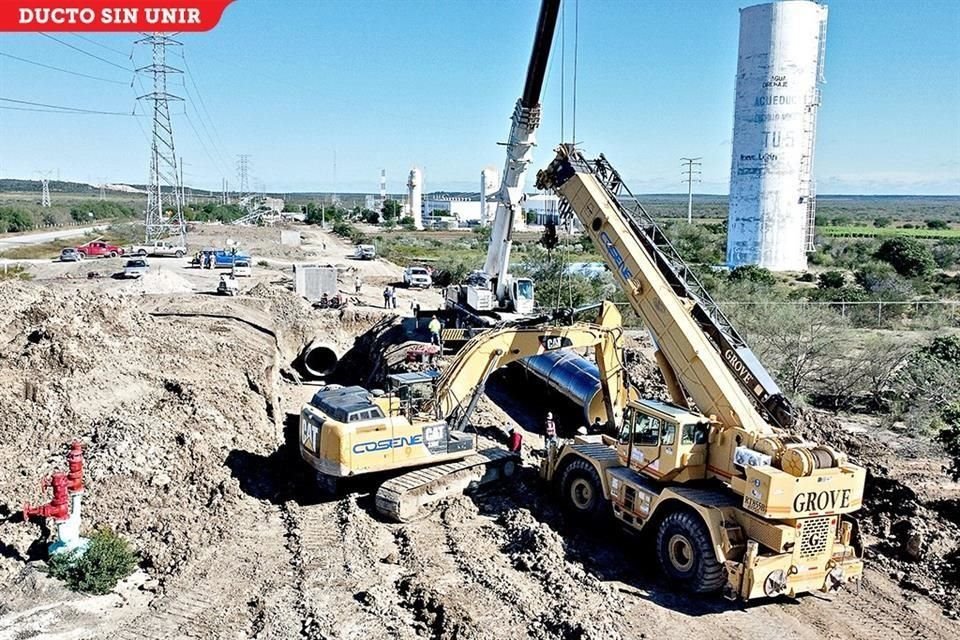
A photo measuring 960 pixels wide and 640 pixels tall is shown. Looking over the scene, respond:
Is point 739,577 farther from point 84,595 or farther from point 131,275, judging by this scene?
point 131,275

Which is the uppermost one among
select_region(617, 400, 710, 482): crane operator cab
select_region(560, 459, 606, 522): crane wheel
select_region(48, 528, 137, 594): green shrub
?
select_region(617, 400, 710, 482): crane operator cab

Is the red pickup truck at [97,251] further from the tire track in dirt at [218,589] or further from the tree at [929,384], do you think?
the tree at [929,384]

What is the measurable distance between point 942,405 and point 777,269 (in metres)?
28.8

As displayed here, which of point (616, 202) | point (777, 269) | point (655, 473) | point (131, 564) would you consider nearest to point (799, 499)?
point (655, 473)

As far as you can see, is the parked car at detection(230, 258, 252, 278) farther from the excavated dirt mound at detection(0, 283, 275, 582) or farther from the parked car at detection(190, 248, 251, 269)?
the excavated dirt mound at detection(0, 283, 275, 582)

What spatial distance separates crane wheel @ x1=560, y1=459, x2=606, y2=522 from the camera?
12836 millimetres

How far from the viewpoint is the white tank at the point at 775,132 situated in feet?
144

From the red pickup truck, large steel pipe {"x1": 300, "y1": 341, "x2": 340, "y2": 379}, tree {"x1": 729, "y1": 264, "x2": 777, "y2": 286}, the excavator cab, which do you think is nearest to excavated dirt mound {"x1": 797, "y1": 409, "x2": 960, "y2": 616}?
the excavator cab

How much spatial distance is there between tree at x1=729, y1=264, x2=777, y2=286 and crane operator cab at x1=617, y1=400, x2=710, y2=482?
30.9m

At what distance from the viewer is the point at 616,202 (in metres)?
14.1

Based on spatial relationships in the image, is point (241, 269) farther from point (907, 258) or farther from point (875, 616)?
point (907, 258)

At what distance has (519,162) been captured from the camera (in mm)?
20500

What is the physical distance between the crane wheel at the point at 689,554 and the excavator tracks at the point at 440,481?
12.5ft

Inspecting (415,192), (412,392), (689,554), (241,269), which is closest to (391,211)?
(415,192)
